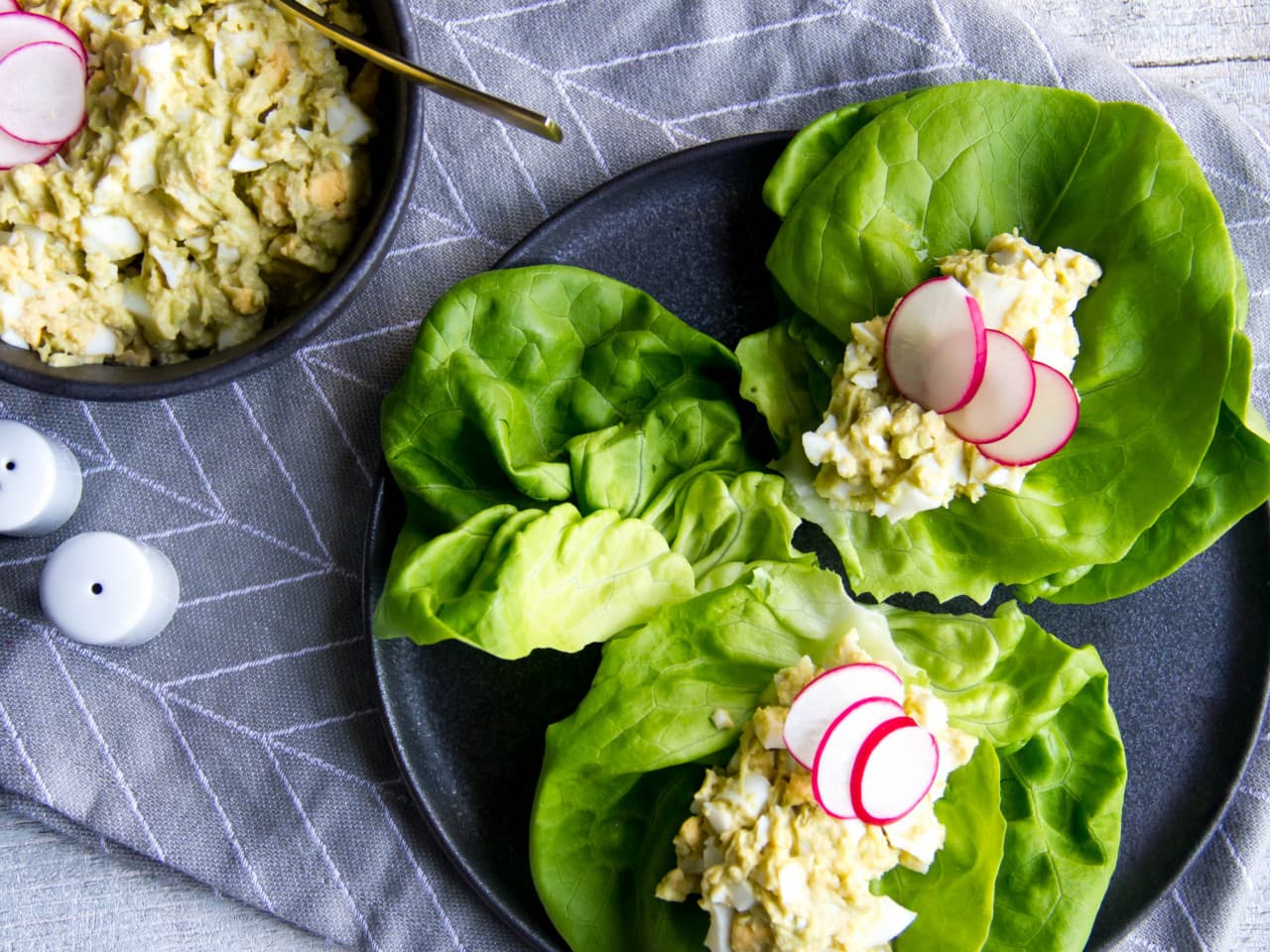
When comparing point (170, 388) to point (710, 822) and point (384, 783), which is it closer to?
point (384, 783)

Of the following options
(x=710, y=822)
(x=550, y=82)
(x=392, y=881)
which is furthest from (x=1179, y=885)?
(x=550, y=82)

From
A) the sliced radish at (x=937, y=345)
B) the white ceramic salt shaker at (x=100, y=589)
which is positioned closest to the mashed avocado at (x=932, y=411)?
the sliced radish at (x=937, y=345)

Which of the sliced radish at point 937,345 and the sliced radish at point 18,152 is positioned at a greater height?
the sliced radish at point 18,152

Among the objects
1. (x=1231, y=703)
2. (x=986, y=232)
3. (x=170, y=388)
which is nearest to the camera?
(x=170, y=388)

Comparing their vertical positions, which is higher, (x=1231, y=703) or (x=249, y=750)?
(x=249, y=750)

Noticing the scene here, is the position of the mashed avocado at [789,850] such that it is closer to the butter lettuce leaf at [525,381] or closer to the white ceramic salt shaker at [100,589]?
the butter lettuce leaf at [525,381]

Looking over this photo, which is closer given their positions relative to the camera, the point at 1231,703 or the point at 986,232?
the point at 986,232

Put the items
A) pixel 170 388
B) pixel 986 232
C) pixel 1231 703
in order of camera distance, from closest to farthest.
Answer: pixel 170 388, pixel 986 232, pixel 1231 703

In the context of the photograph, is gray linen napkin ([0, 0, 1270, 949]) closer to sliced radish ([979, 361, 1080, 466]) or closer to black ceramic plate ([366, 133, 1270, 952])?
black ceramic plate ([366, 133, 1270, 952])
